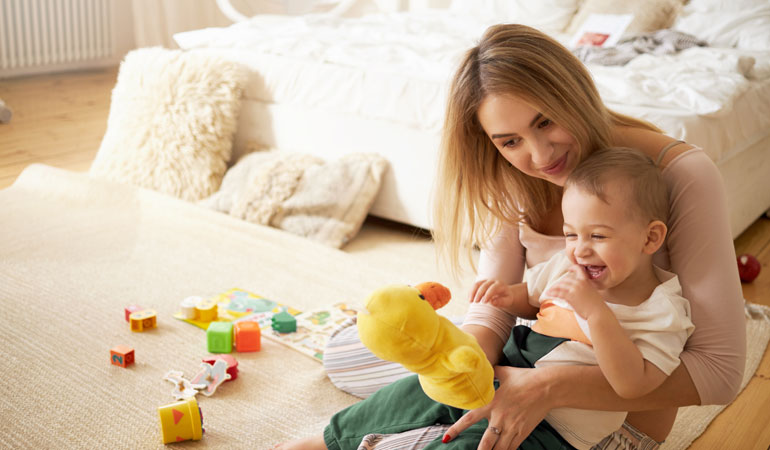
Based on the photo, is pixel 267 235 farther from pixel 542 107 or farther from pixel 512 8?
pixel 512 8

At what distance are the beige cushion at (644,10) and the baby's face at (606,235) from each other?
2.30m

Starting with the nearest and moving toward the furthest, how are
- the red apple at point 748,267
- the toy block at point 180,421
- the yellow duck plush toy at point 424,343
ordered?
the yellow duck plush toy at point 424,343 < the toy block at point 180,421 < the red apple at point 748,267

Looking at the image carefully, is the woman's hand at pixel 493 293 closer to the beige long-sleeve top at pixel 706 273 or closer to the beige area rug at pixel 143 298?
the beige long-sleeve top at pixel 706 273

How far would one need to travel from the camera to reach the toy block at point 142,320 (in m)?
1.80

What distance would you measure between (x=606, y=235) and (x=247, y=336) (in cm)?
100

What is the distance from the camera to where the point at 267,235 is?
2449 millimetres

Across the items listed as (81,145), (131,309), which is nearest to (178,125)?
(81,145)

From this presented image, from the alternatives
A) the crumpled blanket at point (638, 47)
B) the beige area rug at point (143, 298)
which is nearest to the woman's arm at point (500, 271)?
the beige area rug at point (143, 298)

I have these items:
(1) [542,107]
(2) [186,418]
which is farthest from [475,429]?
(2) [186,418]

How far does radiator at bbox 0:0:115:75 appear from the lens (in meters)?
4.30

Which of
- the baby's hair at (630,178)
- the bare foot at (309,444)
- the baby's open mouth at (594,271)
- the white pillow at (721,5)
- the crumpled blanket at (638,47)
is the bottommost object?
the bare foot at (309,444)

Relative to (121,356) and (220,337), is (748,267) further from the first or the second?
(121,356)

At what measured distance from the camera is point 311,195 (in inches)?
99.2

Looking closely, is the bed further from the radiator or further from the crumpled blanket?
the radiator
